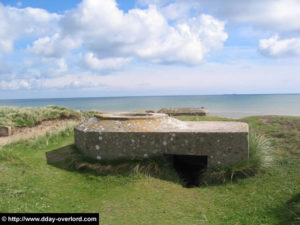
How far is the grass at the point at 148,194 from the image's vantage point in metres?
5.25

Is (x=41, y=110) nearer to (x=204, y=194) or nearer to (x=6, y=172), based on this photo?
(x=6, y=172)

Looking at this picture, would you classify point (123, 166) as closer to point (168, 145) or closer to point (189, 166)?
point (168, 145)

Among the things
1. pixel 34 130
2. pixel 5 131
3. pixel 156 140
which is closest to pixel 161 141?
pixel 156 140

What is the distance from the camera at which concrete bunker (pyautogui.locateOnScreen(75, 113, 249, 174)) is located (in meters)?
7.39

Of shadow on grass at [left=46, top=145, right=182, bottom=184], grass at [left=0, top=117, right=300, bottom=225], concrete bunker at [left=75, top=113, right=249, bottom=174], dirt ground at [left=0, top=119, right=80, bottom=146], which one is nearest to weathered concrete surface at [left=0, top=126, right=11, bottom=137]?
dirt ground at [left=0, top=119, right=80, bottom=146]

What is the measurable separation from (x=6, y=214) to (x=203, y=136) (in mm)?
5289

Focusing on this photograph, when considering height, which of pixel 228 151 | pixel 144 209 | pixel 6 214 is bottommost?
pixel 144 209

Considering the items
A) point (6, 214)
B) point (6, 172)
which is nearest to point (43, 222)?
point (6, 214)

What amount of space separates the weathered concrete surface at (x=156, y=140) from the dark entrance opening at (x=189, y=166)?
598 mm

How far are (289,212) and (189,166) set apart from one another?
3.48 meters

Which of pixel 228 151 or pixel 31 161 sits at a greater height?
pixel 228 151

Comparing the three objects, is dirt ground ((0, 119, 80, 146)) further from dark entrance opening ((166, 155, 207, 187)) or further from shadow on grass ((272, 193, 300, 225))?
shadow on grass ((272, 193, 300, 225))

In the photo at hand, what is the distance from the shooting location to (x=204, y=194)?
6.48 m

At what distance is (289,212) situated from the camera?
17.3ft
